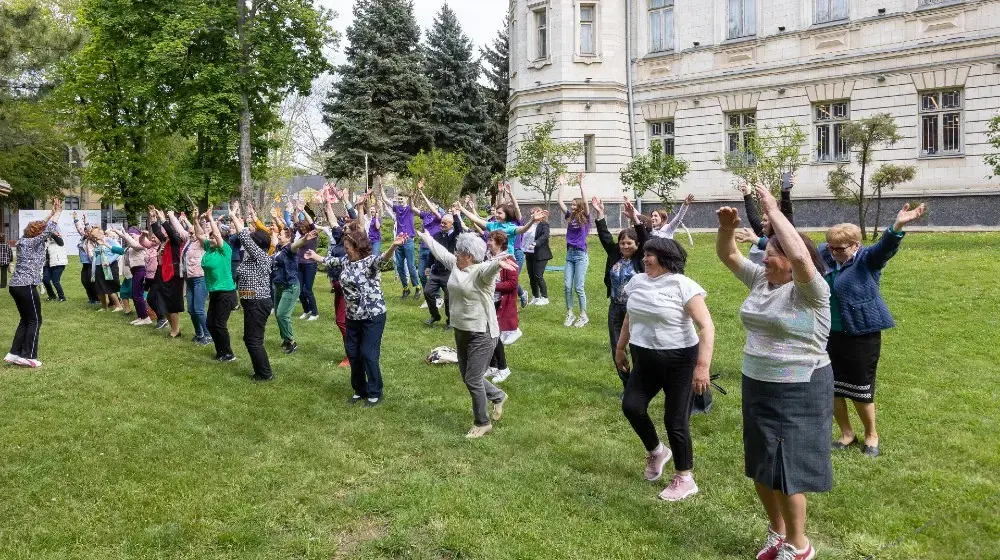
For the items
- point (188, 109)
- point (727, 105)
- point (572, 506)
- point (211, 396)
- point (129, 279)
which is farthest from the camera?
point (727, 105)

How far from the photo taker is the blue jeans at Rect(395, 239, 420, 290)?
15.1 metres

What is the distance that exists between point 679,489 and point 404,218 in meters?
10.1

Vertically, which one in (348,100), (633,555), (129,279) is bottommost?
(633,555)

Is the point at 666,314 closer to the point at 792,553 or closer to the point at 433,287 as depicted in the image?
the point at 792,553

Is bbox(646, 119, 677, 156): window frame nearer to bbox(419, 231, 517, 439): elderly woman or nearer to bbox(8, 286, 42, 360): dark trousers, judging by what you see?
bbox(8, 286, 42, 360): dark trousers

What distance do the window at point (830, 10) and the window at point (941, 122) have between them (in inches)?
168

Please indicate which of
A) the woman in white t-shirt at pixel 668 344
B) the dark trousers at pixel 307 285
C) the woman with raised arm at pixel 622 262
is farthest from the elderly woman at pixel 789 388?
the dark trousers at pixel 307 285

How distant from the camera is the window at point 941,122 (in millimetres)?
25219

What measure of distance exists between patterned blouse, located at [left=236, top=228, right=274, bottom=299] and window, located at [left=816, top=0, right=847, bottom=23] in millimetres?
25515

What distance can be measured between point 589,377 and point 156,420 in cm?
465

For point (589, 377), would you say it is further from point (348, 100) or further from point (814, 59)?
point (348, 100)

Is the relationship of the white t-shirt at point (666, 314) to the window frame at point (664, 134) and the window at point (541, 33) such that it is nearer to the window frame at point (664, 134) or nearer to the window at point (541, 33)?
the window frame at point (664, 134)

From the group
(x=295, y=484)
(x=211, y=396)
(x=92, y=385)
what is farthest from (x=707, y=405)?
(x=92, y=385)

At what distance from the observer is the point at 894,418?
22.1 feet
